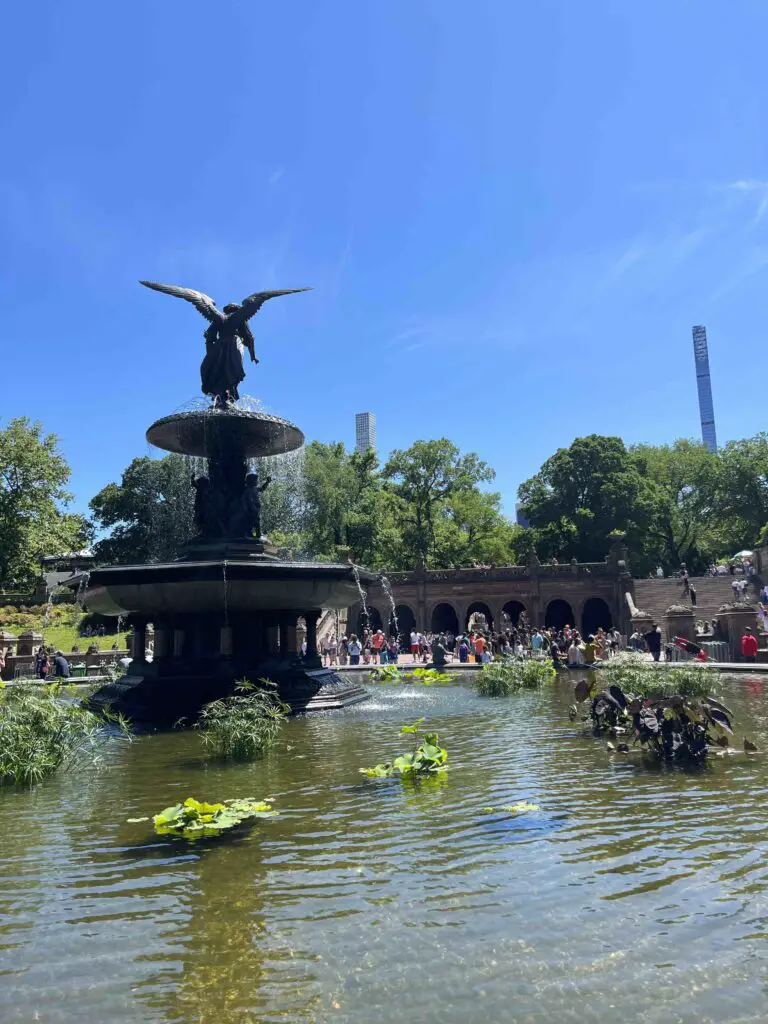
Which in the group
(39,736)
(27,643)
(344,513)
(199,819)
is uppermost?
(344,513)

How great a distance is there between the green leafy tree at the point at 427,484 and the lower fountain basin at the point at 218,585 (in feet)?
155

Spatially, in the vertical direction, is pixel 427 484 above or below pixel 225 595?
above

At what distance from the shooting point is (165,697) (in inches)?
501

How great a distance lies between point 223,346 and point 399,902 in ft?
46.1

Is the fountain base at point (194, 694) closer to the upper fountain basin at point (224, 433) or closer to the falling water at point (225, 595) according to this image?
the falling water at point (225, 595)

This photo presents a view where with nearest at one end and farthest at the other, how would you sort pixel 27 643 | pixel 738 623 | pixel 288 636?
1. pixel 288 636
2. pixel 738 623
3. pixel 27 643

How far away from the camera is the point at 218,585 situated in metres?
12.4

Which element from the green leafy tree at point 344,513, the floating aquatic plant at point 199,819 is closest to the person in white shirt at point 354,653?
the green leafy tree at point 344,513

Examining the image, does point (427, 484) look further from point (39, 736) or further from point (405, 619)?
point (39, 736)

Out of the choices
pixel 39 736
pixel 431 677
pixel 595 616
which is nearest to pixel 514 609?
pixel 595 616

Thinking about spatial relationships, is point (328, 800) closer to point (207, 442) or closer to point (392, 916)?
point (392, 916)

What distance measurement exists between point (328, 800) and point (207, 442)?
10834mm

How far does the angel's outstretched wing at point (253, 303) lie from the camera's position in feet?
51.8

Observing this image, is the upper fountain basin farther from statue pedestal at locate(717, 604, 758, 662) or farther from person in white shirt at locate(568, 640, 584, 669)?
statue pedestal at locate(717, 604, 758, 662)
